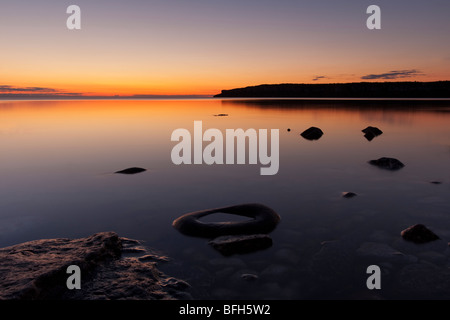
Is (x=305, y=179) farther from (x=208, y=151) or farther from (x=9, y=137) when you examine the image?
(x=9, y=137)

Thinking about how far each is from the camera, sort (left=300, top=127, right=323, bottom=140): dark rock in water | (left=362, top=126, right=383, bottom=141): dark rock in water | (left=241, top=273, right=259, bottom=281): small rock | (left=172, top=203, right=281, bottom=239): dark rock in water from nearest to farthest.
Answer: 1. (left=241, top=273, right=259, bottom=281): small rock
2. (left=172, top=203, right=281, bottom=239): dark rock in water
3. (left=300, top=127, right=323, bottom=140): dark rock in water
4. (left=362, top=126, right=383, bottom=141): dark rock in water

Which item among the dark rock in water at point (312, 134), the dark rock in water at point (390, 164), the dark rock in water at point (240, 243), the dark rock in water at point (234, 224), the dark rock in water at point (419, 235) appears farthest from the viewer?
the dark rock in water at point (312, 134)

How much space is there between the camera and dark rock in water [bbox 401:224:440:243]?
21.9 feet

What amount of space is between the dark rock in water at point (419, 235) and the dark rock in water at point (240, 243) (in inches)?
120

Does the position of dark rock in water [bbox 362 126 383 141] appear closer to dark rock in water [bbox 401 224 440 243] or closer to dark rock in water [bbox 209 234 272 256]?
dark rock in water [bbox 401 224 440 243]

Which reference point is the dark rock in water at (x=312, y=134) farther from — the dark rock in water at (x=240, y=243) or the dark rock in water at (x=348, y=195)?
the dark rock in water at (x=240, y=243)

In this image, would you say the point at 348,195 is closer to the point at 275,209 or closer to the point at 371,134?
the point at 275,209

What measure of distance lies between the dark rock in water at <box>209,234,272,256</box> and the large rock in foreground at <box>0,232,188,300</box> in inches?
51.4

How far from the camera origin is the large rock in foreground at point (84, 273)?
4.52 metres

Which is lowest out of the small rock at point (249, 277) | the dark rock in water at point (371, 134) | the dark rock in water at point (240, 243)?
the small rock at point (249, 277)

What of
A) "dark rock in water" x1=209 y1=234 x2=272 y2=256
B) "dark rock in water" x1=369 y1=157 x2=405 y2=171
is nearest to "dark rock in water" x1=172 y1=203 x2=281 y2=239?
"dark rock in water" x1=209 y1=234 x2=272 y2=256

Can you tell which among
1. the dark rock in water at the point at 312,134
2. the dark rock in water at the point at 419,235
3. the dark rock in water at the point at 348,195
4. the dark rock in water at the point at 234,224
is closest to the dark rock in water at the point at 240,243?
the dark rock in water at the point at 234,224
